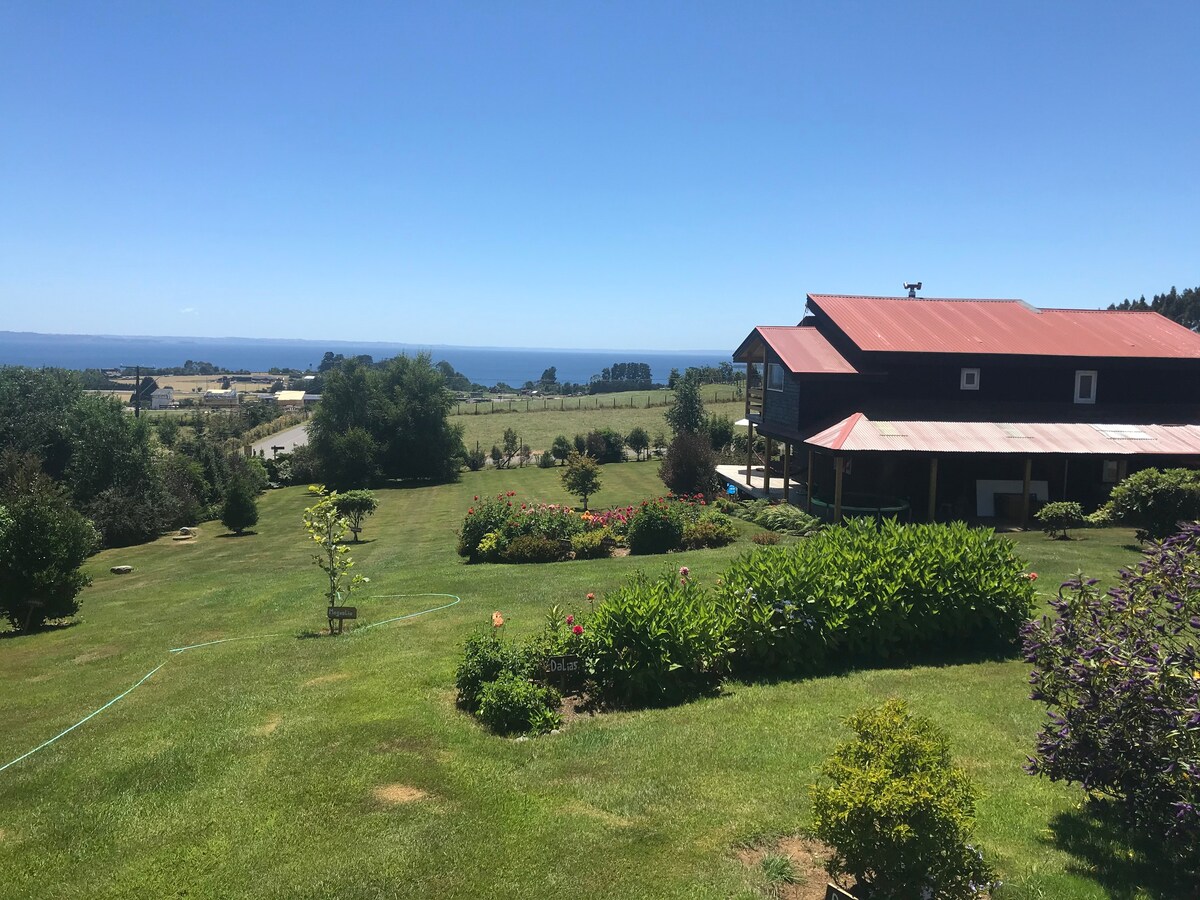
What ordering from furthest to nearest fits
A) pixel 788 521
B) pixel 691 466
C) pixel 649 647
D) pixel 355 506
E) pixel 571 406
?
1. pixel 571 406
2. pixel 691 466
3. pixel 355 506
4. pixel 788 521
5. pixel 649 647

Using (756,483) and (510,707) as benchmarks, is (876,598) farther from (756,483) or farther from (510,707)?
(756,483)

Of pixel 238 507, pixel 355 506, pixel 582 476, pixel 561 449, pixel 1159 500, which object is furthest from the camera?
pixel 561 449

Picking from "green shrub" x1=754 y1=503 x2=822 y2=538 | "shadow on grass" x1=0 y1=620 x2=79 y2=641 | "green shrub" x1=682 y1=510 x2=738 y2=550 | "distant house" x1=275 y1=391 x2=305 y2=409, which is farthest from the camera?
"distant house" x1=275 y1=391 x2=305 y2=409

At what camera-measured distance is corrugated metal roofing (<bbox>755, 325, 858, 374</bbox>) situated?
24.0m

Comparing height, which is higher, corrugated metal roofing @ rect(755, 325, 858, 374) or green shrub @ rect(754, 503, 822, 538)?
corrugated metal roofing @ rect(755, 325, 858, 374)

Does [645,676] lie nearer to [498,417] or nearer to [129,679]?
[129,679]

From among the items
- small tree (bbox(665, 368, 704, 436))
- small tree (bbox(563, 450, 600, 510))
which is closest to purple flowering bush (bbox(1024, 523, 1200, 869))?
small tree (bbox(563, 450, 600, 510))

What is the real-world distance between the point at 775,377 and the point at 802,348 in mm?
1993

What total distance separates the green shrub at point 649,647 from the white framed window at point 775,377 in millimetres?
19325

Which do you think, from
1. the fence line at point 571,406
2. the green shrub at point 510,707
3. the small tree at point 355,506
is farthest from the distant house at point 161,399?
the green shrub at point 510,707

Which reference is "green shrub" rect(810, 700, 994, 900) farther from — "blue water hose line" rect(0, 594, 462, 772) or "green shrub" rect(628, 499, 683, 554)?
"green shrub" rect(628, 499, 683, 554)

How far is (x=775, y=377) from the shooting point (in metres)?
27.3

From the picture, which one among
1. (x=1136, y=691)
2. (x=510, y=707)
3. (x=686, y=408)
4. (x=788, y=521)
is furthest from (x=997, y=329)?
(x=510, y=707)

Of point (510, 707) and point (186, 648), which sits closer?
point (510, 707)
